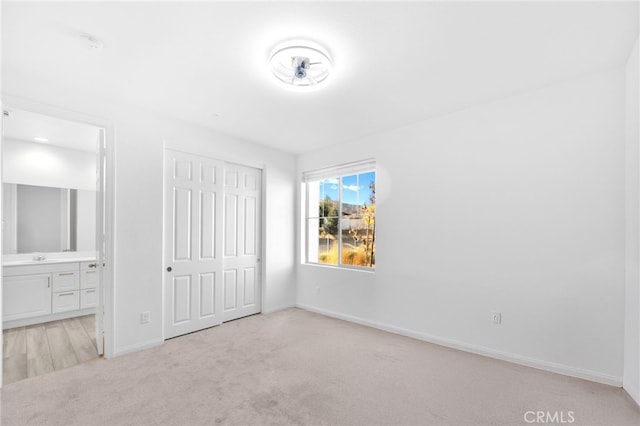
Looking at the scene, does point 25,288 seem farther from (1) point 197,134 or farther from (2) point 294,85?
(2) point 294,85

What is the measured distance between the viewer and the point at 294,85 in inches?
99.4

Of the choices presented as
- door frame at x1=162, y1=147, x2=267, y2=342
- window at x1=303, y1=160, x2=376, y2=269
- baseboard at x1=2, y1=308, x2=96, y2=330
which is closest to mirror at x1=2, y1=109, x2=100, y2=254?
baseboard at x1=2, y1=308, x2=96, y2=330

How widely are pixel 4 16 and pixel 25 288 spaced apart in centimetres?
365

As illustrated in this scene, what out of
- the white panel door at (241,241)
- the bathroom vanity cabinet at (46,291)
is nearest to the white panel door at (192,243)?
the white panel door at (241,241)

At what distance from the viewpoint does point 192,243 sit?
3.76 m

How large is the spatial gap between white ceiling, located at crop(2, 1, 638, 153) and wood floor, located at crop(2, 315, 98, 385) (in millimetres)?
2662

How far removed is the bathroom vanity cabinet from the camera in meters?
3.80


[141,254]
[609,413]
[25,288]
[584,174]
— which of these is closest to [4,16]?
[141,254]

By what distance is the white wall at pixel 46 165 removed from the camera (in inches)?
163

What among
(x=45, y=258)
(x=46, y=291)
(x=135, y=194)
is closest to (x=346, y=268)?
(x=135, y=194)

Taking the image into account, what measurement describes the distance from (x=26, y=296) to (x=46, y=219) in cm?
117

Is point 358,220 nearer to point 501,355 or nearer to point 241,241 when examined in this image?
point 241,241

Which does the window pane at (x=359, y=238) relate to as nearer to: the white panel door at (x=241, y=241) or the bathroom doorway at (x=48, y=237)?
the white panel door at (x=241, y=241)

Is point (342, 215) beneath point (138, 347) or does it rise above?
above
